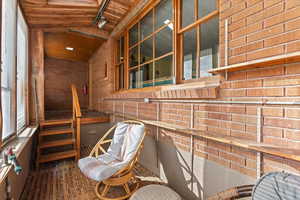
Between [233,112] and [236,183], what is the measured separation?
0.62m

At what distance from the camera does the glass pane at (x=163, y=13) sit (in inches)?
90.5

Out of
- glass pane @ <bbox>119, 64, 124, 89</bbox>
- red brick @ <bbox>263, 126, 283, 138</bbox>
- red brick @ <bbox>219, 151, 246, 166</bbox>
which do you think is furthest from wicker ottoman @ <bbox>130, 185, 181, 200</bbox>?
glass pane @ <bbox>119, 64, 124, 89</bbox>

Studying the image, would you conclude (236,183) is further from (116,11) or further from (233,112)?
(116,11)

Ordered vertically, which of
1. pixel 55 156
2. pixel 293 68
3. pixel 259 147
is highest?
pixel 293 68

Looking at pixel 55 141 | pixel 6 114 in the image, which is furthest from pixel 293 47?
pixel 55 141

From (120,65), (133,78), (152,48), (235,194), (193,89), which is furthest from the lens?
(120,65)

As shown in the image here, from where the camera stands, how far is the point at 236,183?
1331mm

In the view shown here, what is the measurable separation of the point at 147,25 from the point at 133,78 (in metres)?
1.10

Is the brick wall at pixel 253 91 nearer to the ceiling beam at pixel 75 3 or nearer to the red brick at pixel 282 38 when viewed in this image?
the red brick at pixel 282 38

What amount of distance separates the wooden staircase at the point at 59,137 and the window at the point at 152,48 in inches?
55.9

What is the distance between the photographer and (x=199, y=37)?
183 centimetres

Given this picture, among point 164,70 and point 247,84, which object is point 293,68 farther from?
point 164,70

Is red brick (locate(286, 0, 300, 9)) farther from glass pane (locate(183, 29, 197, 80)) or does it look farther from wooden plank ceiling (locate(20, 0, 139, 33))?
wooden plank ceiling (locate(20, 0, 139, 33))

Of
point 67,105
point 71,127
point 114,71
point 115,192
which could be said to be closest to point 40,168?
point 71,127
